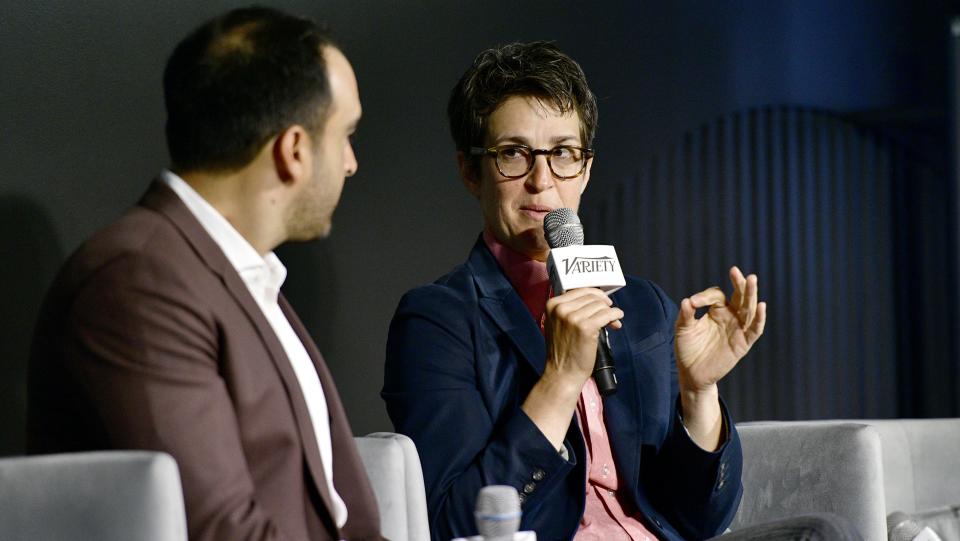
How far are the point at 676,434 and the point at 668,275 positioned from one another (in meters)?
1.83

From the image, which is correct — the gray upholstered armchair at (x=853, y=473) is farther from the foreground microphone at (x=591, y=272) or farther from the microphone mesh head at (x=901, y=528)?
the foreground microphone at (x=591, y=272)

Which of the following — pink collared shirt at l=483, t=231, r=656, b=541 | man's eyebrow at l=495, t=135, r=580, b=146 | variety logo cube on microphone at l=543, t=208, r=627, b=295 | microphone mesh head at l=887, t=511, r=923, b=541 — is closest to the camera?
variety logo cube on microphone at l=543, t=208, r=627, b=295

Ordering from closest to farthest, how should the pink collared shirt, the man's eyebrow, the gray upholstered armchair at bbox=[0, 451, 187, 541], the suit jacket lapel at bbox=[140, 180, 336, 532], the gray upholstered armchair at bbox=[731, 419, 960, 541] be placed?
the gray upholstered armchair at bbox=[0, 451, 187, 541] → the suit jacket lapel at bbox=[140, 180, 336, 532] → the pink collared shirt → the man's eyebrow → the gray upholstered armchair at bbox=[731, 419, 960, 541]

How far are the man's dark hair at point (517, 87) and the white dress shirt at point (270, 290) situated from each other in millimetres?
750

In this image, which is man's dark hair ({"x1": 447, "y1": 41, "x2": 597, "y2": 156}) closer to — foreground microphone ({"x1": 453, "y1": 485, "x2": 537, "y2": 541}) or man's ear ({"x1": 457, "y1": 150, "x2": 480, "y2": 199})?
man's ear ({"x1": 457, "y1": 150, "x2": 480, "y2": 199})

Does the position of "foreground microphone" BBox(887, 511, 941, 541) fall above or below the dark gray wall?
below

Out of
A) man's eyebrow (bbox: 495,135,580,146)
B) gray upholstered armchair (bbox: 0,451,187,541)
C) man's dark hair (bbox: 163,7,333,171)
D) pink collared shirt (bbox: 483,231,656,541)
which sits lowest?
pink collared shirt (bbox: 483,231,656,541)

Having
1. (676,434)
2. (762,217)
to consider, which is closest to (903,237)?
(762,217)

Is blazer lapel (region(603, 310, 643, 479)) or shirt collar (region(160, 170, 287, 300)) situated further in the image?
blazer lapel (region(603, 310, 643, 479))

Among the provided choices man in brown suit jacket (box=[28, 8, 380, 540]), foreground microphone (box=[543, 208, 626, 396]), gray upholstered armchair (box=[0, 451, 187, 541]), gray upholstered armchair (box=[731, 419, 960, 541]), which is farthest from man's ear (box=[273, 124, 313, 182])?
gray upholstered armchair (box=[731, 419, 960, 541])

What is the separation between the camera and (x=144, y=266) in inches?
49.1

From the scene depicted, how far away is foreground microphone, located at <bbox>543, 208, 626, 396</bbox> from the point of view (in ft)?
6.15

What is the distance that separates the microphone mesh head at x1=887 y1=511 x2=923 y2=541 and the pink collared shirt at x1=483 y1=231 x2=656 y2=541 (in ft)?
2.16

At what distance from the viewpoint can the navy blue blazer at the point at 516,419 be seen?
6.29 ft
